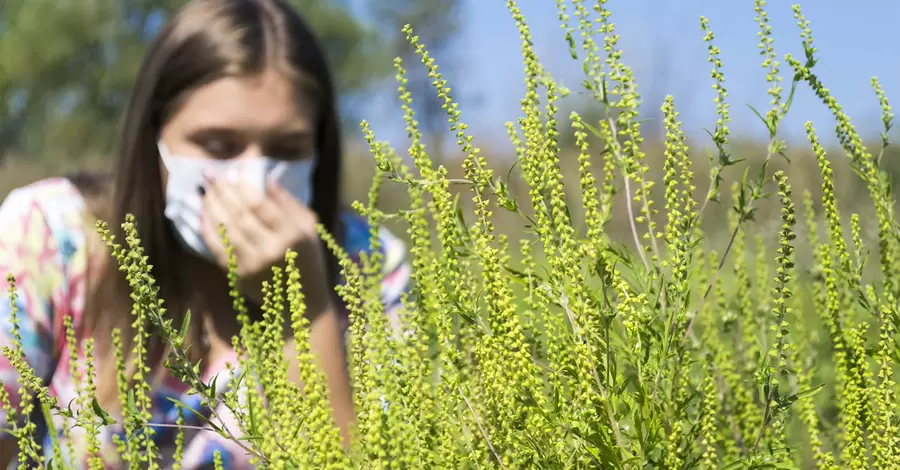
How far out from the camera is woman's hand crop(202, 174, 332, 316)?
2779 millimetres

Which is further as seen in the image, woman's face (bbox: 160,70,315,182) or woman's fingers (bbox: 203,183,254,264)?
woman's face (bbox: 160,70,315,182)

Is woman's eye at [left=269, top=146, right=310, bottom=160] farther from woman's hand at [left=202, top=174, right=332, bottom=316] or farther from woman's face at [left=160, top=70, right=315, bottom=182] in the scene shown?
woman's hand at [left=202, top=174, right=332, bottom=316]

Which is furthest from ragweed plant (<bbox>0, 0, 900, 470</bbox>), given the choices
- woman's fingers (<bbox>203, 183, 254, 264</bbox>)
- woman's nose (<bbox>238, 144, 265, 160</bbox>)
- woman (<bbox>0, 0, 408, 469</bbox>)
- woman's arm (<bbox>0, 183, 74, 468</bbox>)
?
woman's arm (<bbox>0, 183, 74, 468</bbox>)

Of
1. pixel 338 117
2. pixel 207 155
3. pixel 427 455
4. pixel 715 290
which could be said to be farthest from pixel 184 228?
pixel 427 455

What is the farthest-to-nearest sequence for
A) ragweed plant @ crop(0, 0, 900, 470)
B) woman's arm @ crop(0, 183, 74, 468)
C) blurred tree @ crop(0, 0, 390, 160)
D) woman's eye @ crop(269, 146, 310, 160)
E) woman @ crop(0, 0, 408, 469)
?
1. blurred tree @ crop(0, 0, 390, 160)
2. woman's eye @ crop(269, 146, 310, 160)
3. woman's arm @ crop(0, 183, 74, 468)
4. woman @ crop(0, 0, 408, 469)
5. ragweed plant @ crop(0, 0, 900, 470)

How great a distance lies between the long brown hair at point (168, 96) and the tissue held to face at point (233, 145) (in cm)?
10

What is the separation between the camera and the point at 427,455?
42.2 inches

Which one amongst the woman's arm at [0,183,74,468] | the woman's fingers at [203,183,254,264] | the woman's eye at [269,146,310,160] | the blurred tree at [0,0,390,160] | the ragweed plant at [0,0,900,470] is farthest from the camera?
the blurred tree at [0,0,390,160]

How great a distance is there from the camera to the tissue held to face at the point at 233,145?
9.52 ft

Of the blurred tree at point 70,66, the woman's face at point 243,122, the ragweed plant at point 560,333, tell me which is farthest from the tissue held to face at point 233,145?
the blurred tree at point 70,66

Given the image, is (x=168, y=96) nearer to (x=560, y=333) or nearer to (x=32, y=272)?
(x=32, y=272)

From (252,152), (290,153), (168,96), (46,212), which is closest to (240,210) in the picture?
(252,152)

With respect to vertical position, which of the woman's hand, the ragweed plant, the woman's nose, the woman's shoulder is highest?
the ragweed plant

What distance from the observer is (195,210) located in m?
2.85
